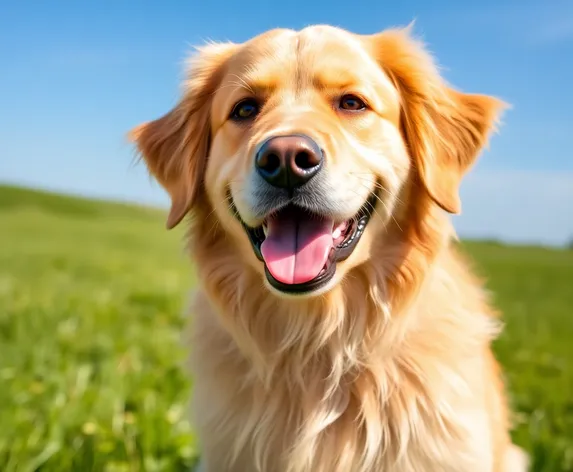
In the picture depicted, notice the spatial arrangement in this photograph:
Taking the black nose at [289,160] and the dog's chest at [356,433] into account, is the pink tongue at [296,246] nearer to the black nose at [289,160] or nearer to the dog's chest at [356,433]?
the black nose at [289,160]

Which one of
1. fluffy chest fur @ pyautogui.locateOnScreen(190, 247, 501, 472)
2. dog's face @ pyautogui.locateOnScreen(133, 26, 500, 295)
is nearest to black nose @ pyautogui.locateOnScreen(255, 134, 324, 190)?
dog's face @ pyautogui.locateOnScreen(133, 26, 500, 295)

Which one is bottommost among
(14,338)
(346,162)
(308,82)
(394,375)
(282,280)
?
(14,338)

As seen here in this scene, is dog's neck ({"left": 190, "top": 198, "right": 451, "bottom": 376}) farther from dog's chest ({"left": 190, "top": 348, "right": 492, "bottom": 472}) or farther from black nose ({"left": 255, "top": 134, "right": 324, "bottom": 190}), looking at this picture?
black nose ({"left": 255, "top": 134, "right": 324, "bottom": 190})

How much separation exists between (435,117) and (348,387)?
1.40 metres

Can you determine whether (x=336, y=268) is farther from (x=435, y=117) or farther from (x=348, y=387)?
(x=435, y=117)

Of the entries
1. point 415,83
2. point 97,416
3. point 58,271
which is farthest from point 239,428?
point 58,271

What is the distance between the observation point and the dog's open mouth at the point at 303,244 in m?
2.72

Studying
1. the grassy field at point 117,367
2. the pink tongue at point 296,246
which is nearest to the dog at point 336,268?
the pink tongue at point 296,246

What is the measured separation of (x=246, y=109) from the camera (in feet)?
10.4

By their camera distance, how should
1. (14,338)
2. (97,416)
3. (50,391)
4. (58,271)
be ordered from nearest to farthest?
(97,416), (50,391), (14,338), (58,271)

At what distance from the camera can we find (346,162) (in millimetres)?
2740

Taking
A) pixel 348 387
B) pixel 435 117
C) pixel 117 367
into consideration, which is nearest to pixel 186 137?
pixel 435 117

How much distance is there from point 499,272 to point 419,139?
47.0 ft

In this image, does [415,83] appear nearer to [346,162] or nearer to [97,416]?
[346,162]
